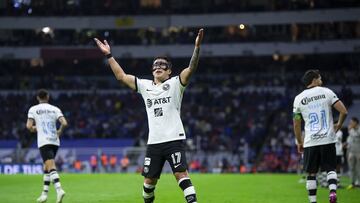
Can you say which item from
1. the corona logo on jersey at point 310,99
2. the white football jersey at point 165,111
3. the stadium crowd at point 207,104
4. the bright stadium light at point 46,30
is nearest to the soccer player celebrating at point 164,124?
the white football jersey at point 165,111

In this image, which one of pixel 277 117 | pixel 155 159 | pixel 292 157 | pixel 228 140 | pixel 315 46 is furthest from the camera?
pixel 315 46

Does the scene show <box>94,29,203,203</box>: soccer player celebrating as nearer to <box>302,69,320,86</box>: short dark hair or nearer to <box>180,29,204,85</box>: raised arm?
<box>180,29,204,85</box>: raised arm

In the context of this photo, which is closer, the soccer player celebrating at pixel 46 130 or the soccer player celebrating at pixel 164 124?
the soccer player celebrating at pixel 164 124

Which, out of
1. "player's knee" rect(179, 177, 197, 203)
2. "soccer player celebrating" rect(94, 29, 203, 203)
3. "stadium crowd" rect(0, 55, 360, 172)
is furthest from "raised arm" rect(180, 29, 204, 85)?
"stadium crowd" rect(0, 55, 360, 172)

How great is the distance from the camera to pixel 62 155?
154 feet

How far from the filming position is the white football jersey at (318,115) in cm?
1307

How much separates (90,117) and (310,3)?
20.9m

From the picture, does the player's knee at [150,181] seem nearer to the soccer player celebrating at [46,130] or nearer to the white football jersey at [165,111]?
the white football jersey at [165,111]

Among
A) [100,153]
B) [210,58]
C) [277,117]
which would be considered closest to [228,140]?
[277,117]

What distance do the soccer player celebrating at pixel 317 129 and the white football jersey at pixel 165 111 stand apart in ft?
10.5

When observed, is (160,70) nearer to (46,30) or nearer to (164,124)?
(164,124)

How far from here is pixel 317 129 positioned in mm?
13109

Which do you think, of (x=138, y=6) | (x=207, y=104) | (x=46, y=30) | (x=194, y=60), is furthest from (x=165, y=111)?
(x=46, y=30)

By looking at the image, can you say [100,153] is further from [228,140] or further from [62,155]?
[228,140]
